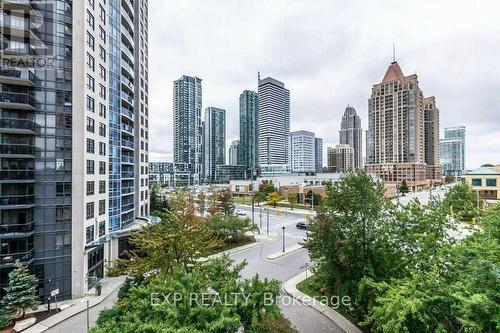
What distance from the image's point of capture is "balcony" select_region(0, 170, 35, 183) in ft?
59.1

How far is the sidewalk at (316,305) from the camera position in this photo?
14.7 metres

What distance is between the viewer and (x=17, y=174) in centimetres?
1830

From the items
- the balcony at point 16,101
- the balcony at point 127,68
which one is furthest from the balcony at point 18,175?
the balcony at point 127,68

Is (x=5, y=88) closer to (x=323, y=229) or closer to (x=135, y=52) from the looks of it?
(x=135, y=52)

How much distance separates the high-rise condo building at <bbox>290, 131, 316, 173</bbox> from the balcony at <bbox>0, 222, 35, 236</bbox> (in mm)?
170898

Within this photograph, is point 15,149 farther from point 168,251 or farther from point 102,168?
point 168,251

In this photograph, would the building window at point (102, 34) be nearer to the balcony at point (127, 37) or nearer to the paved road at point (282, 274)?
the balcony at point (127, 37)

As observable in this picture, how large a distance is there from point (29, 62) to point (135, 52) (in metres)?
17.9

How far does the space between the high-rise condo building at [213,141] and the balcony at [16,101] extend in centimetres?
14480

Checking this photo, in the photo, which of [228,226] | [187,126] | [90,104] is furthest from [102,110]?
[187,126]

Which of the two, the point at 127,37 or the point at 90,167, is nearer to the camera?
the point at 90,167

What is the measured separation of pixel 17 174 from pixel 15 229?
151 inches

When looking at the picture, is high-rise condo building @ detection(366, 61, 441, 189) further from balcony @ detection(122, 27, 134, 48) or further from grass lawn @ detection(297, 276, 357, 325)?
balcony @ detection(122, 27, 134, 48)

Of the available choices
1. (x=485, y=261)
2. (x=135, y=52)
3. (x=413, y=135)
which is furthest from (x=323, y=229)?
(x=413, y=135)
